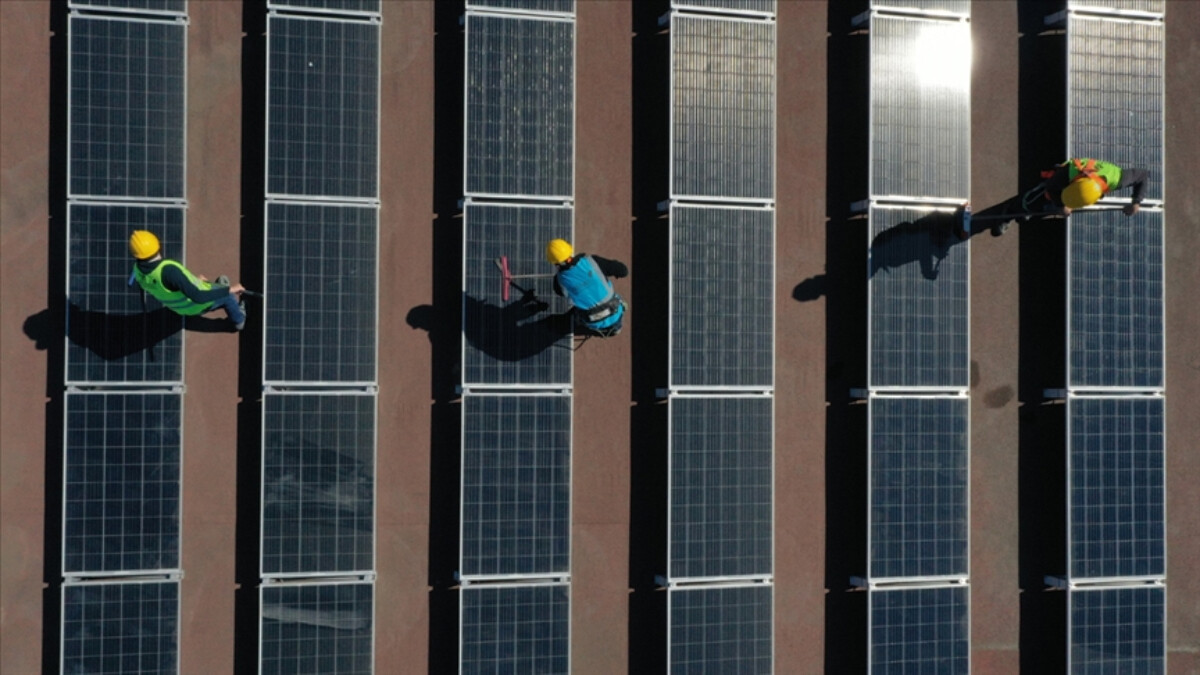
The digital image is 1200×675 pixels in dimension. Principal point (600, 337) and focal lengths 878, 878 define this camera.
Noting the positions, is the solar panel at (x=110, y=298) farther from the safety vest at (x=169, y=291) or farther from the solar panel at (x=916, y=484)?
the solar panel at (x=916, y=484)

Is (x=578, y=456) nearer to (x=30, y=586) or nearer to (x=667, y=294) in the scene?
(x=667, y=294)

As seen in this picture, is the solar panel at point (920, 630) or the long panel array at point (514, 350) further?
the solar panel at point (920, 630)

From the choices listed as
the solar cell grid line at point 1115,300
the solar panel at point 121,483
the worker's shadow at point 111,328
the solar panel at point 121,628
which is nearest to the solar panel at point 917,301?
the solar cell grid line at point 1115,300

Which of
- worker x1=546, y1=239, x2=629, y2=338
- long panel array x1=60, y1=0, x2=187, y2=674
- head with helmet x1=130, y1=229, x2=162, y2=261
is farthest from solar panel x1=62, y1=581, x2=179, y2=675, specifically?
worker x1=546, y1=239, x2=629, y2=338

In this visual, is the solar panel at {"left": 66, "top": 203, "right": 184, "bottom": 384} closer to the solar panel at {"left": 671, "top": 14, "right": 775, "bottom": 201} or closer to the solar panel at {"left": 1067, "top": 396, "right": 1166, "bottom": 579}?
the solar panel at {"left": 671, "top": 14, "right": 775, "bottom": 201}

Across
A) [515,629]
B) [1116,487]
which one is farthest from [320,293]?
[1116,487]

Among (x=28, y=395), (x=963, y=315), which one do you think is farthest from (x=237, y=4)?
(x=963, y=315)

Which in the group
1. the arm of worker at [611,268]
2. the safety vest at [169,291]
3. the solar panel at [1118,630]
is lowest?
the solar panel at [1118,630]

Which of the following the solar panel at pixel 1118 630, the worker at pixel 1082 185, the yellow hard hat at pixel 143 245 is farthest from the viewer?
the solar panel at pixel 1118 630

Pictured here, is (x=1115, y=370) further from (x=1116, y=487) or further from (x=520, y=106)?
(x=520, y=106)
